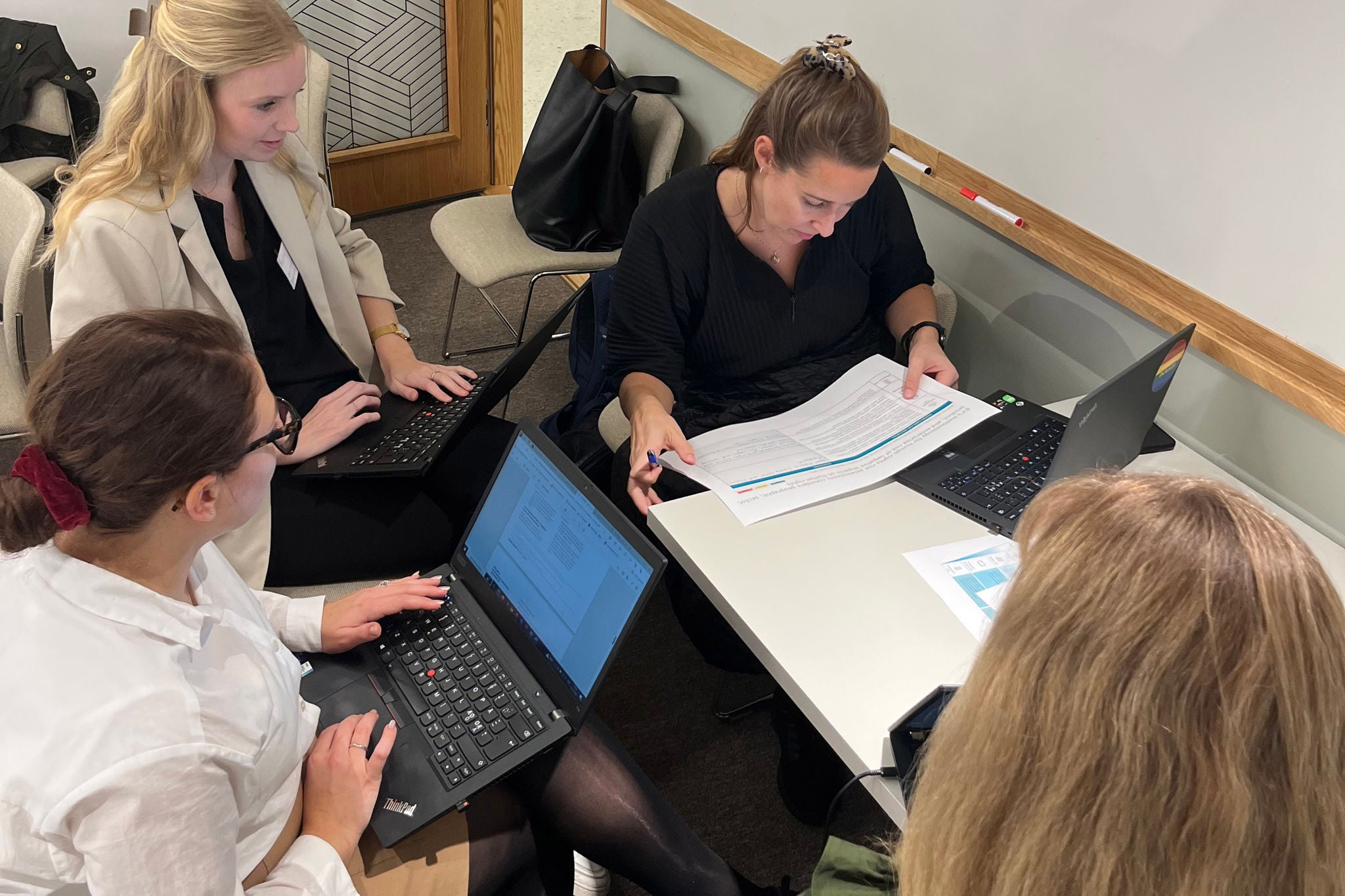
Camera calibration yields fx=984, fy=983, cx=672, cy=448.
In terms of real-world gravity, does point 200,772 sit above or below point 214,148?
below

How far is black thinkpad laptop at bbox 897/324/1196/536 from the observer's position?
1303 millimetres

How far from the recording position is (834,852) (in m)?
0.96

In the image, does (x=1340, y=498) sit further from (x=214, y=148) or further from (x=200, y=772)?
(x=214, y=148)

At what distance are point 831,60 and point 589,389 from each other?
0.75 meters

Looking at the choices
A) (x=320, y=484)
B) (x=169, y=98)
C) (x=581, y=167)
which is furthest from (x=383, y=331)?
(x=581, y=167)

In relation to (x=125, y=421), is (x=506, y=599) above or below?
below

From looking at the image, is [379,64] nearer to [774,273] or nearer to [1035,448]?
[774,273]

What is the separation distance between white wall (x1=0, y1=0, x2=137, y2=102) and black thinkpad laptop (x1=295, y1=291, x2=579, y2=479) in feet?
7.16

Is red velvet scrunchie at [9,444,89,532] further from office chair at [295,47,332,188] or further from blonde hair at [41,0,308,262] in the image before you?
office chair at [295,47,332,188]

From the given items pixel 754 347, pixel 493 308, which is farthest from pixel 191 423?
pixel 493 308

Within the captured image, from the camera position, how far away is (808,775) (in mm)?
1760

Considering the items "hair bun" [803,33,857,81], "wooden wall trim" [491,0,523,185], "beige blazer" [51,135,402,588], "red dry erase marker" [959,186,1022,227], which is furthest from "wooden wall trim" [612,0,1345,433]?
"wooden wall trim" [491,0,523,185]

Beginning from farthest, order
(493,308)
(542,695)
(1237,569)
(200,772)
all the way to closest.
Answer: (493,308), (542,695), (200,772), (1237,569)

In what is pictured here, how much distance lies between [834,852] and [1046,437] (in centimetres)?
82
